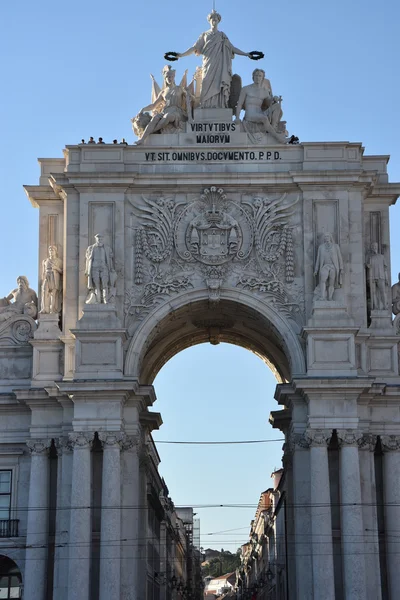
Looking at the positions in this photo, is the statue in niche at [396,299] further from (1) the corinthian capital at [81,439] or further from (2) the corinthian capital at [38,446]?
(2) the corinthian capital at [38,446]

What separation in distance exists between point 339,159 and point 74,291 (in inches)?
407

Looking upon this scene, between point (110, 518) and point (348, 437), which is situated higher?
point (348, 437)

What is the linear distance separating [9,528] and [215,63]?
59.2 feet

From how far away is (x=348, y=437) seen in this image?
138ft

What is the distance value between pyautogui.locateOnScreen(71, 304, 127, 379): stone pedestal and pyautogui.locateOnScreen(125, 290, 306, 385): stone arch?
2.32ft

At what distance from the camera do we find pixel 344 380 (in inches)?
1668

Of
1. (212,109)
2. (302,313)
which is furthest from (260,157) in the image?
(302,313)

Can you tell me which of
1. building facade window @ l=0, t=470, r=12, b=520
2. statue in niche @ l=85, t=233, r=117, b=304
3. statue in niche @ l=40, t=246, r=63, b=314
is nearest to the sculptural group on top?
statue in niche @ l=85, t=233, r=117, b=304

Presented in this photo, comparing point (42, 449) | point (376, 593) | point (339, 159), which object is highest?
point (339, 159)

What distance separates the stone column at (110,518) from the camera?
4119cm

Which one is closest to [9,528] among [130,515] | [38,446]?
[38,446]

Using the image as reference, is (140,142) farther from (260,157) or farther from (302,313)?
(302,313)

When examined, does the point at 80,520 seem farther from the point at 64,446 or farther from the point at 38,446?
the point at 38,446

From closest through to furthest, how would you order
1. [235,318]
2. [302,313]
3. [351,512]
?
[351,512]
[302,313]
[235,318]
